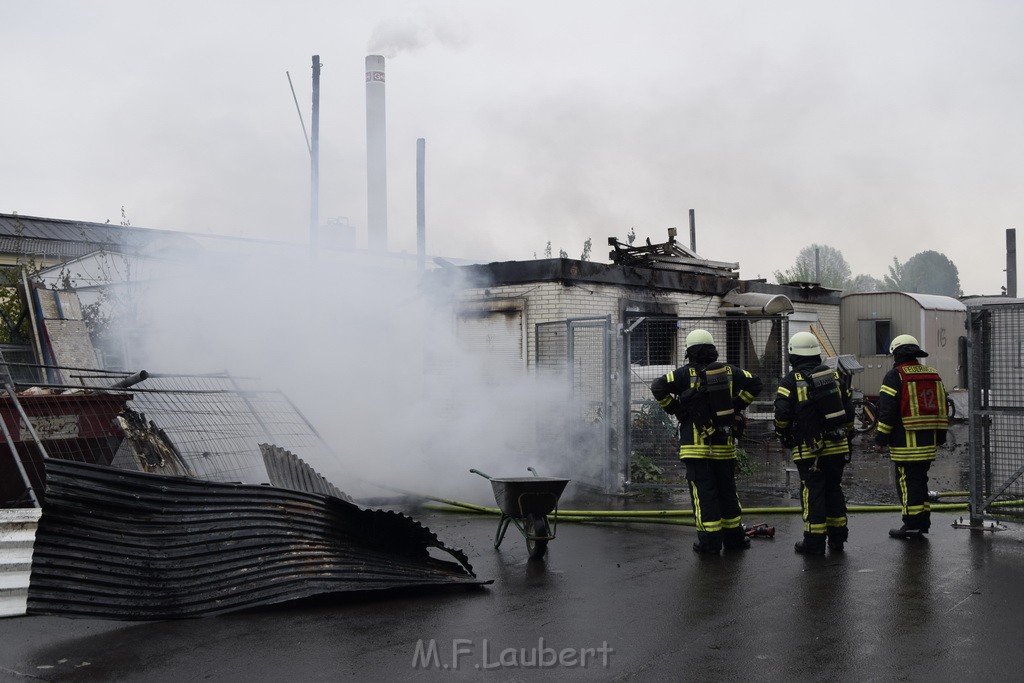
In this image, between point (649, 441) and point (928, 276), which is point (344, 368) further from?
point (928, 276)

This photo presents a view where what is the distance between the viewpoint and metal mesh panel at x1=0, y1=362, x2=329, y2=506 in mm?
8398

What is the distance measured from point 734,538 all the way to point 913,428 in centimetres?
201

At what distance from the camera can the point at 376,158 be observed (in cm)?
2970

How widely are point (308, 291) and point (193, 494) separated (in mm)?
6824

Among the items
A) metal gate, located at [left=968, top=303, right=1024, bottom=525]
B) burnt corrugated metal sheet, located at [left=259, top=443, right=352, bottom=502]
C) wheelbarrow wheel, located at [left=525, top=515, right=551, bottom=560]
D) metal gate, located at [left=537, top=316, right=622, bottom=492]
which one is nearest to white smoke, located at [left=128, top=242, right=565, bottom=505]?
metal gate, located at [left=537, top=316, right=622, bottom=492]

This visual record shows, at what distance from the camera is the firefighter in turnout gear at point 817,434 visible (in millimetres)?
7809

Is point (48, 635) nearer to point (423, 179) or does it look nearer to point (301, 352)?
point (301, 352)

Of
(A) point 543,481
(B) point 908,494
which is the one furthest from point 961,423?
(A) point 543,481

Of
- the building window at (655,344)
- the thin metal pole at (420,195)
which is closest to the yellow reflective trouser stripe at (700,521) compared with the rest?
the building window at (655,344)

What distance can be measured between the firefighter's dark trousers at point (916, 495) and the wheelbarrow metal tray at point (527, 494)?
10.9 feet

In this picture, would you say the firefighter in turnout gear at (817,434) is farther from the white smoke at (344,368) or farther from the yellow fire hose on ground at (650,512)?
the white smoke at (344,368)

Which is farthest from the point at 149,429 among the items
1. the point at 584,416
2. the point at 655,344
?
the point at 655,344

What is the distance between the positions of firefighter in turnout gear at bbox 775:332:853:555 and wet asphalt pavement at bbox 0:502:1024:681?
324 millimetres

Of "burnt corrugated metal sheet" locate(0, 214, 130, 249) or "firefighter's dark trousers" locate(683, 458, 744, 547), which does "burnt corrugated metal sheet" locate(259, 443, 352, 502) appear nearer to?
"firefighter's dark trousers" locate(683, 458, 744, 547)
